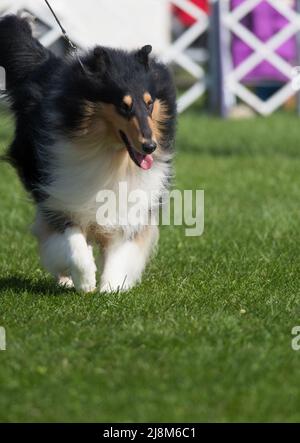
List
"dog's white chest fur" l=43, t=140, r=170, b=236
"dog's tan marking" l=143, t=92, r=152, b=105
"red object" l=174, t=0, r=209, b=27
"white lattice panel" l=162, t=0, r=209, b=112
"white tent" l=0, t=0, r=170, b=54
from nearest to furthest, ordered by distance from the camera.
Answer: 1. "dog's tan marking" l=143, t=92, r=152, b=105
2. "dog's white chest fur" l=43, t=140, r=170, b=236
3. "white lattice panel" l=162, t=0, r=209, b=112
4. "white tent" l=0, t=0, r=170, b=54
5. "red object" l=174, t=0, r=209, b=27

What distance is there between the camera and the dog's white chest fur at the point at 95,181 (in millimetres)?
5566

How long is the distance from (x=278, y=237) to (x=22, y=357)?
354 cm

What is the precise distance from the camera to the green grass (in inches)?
151

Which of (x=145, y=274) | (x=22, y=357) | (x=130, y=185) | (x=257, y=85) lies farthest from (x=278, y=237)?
(x=257, y=85)

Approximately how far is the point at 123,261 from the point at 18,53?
151 cm

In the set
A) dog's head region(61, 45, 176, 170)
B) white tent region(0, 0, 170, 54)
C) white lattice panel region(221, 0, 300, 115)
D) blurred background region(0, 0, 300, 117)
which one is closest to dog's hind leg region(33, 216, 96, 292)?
dog's head region(61, 45, 176, 170)

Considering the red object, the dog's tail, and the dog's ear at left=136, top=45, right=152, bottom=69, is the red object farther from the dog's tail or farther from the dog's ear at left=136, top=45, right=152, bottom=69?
the dog's ear at left=136, top=45, right=152, bottom=69

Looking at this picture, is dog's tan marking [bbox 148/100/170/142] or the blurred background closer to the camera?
dog's tan marking [bbox 148/100/170/142]

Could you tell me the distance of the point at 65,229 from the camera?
574 cm

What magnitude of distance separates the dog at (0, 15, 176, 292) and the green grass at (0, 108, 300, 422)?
25cm

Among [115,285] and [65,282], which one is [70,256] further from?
[65,282]

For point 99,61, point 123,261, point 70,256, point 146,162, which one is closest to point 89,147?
point 146,162

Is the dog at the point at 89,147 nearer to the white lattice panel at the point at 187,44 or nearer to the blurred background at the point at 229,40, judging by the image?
the blurred background at the point at 229,40

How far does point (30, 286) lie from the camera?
239 inches
